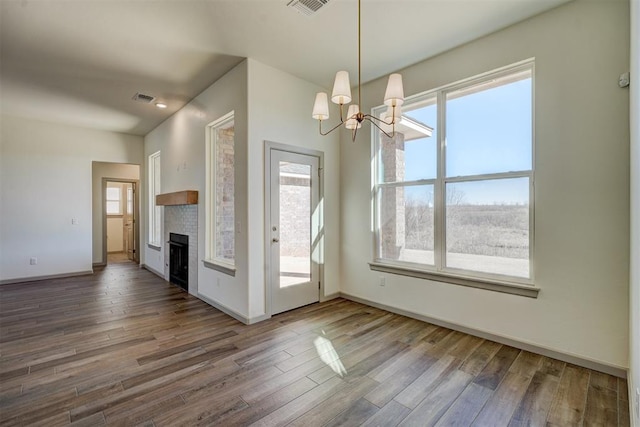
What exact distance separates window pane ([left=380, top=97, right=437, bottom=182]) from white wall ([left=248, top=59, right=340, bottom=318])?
2.64ft

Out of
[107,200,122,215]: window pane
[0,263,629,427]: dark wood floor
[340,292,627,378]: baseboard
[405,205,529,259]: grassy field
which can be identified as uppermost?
[107,200,122,215]: window pane

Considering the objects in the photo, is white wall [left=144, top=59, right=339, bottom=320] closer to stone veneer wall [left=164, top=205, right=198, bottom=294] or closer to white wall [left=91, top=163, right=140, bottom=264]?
stone veneer wall [left=164, top=205, right=198, bottom=294]

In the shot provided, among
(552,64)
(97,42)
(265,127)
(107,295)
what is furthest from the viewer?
(107,295)

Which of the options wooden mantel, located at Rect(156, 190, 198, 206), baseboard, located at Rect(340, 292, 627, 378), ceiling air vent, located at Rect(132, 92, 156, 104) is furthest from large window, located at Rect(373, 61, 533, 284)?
ceiling air vent, located at Rect(132, 92, 156, 104)

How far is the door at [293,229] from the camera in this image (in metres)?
3.61

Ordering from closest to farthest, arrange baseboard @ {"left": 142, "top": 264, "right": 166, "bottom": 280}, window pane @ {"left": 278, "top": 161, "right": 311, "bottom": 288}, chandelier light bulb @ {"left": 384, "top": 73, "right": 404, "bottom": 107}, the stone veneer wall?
chandelier light bulb @ {"left": 384, "top": 73, "right": 404, "bottom": 107} < window pane @ {"left": 278, "top": 161, "right": 311, "bottom": 288} < the stone veneer wall < baseboard @ {"left": 142, "top": 264, "right": 166, "bottom": 280}

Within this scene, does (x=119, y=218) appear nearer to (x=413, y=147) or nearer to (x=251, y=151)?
(x=251, y=151)

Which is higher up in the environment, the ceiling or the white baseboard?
Result: the ceiling

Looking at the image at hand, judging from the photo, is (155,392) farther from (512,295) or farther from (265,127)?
(512,295)

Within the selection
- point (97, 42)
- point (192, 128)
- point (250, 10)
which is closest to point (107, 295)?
point (192, 128)

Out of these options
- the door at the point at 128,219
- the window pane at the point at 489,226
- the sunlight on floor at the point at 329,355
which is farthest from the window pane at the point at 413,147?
the door at the point at 128,219

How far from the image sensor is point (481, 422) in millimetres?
1811

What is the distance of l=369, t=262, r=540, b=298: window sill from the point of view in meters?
2.67

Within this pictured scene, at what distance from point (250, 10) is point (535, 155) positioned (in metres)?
2.83
